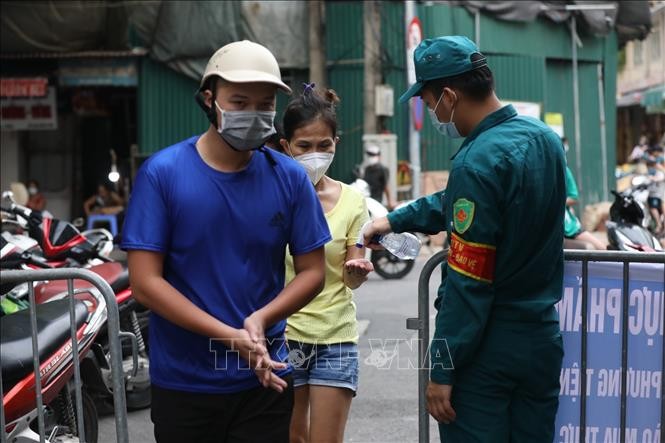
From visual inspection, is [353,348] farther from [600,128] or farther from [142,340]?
[600,128]

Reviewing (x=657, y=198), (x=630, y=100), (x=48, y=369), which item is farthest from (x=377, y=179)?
(x=630, y=100)

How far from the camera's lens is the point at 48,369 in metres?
4.75

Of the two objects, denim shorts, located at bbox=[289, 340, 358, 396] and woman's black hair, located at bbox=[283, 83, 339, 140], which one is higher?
woman's black hair, located at bbox=[283, 83, 339, 140]

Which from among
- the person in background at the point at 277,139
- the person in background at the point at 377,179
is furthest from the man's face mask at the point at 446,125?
the person in background at the point at 377,179

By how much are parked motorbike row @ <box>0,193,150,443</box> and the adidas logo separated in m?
1.25

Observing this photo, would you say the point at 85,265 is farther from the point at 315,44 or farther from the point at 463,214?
the point at 315,44

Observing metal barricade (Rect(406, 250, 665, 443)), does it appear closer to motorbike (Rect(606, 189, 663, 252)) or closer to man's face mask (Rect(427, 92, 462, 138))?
Result: man's face mask (Rect(427, 92, 462, 138))

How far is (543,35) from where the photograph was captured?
21125 mm

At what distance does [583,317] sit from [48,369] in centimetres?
229

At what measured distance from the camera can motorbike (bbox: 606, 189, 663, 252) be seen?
25.1 ft

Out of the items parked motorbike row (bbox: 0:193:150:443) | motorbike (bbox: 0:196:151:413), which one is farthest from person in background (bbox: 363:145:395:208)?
motorbike (bbox: 0:196:151:413)

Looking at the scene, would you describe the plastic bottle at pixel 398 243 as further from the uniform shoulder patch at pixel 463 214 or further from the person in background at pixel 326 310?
the uniform shoulder patch at pixel 463 214

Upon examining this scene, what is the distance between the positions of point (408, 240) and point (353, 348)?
54cm

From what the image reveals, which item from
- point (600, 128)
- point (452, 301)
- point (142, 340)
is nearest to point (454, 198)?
point (452, 301)
